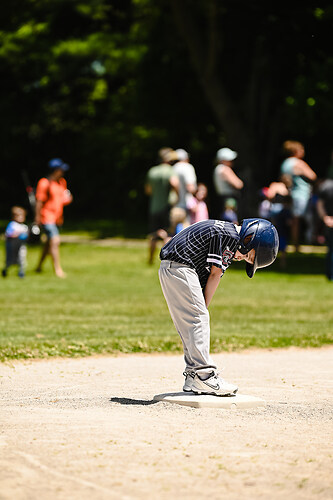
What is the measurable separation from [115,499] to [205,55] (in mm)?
24090

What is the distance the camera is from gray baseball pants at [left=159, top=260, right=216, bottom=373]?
6.93 meters

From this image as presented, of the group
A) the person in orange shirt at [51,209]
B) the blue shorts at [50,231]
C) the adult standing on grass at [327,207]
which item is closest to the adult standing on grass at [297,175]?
the adult standing on grass at [327,207]

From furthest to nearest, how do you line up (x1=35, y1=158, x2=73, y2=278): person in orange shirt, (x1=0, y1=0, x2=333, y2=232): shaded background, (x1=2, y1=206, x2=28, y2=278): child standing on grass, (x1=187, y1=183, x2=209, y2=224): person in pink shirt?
(x1=0, y1=0, x2=333, y2=232): shaded background, (x1=187, y1=183, x2=209, y2=224): person in pink shirt, (x1=35, y1=158, x2=73, y2=278): person in orange shirt, (x1=2, y1=206, x2=28, y2=278): child standing on grass

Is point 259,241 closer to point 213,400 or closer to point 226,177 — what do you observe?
point 213,400

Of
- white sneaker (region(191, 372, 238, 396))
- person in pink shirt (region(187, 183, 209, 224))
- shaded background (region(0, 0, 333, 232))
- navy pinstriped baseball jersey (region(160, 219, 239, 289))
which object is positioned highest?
shaded background (region(0, 0, 333, 232))

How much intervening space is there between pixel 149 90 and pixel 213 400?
29293mm

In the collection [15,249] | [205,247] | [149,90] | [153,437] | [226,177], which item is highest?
[149,90]

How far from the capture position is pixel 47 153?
48.9 metres

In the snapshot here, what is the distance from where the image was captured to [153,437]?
5.89m

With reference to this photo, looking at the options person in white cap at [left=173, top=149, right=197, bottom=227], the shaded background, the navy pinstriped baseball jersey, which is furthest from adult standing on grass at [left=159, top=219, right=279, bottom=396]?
the shaded background

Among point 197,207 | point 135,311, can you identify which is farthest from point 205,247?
point 197,207

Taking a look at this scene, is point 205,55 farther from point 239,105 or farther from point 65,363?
point 65,363

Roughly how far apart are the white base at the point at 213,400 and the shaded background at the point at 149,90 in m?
14.9

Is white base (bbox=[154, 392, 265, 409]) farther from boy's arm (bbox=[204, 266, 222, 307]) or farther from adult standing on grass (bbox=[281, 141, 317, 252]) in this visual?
adult standing on grass (bbox=[281, 141, 317, 252])
